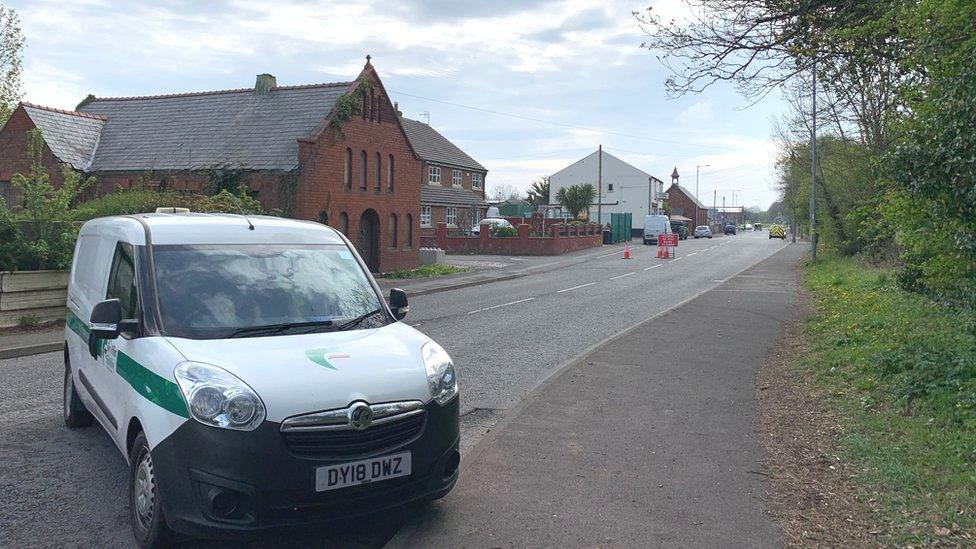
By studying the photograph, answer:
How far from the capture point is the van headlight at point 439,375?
14.9 ft

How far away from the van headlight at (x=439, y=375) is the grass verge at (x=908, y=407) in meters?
2.68

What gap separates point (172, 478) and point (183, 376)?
535 mm

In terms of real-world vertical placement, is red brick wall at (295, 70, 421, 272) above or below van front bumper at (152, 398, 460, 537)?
above

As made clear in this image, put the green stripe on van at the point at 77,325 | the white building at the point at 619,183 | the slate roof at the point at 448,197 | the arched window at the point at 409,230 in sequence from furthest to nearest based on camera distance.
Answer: the white building at the point at 619,183 → the slate roof at the point at 448,197 → the arched window at the point at 409,230 → the green stripe on van at the point at 77,325

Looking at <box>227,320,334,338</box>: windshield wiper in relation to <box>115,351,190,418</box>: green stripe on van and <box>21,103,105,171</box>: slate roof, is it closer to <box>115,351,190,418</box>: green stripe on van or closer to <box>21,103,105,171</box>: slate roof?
<box>115,351,190,418</box>: green stripe on van

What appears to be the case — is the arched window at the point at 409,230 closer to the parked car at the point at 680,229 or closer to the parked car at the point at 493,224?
the parked car at the point at 493,224

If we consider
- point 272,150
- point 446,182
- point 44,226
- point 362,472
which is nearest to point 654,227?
point 446,182

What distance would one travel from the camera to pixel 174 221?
5.39 m

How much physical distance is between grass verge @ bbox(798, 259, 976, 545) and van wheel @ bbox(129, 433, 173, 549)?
409 cm

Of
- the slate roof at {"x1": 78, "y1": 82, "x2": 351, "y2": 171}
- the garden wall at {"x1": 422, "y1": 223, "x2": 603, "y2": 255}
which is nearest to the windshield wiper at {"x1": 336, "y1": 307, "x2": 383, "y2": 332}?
the slate roof at {"x1": 78, "y1": 82, "x2": 351, "y2": 171}

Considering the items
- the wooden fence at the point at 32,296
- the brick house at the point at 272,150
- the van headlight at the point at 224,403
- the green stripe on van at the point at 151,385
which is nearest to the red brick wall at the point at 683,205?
the brick house at the point at 272,150

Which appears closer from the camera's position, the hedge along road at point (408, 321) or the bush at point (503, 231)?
the hedge along road at point (408, 321)

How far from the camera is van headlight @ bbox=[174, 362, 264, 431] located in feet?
12.8

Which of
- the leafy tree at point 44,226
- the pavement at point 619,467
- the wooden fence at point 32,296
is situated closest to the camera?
the pavement at point 619,467
